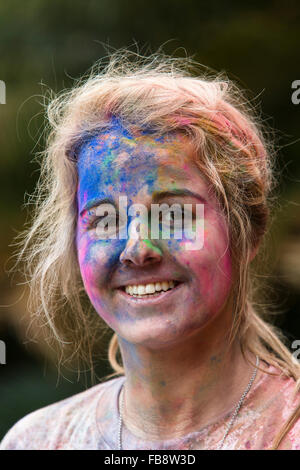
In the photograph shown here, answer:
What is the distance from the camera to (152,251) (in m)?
1.89

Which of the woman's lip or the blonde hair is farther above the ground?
the blonde hair

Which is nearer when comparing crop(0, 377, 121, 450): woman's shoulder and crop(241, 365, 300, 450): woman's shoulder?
crop(241, 365, 300, 450): woman's shoulder

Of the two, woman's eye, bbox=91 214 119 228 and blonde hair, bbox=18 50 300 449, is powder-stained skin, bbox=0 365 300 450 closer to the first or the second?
blonde hair, bbox=18 50 300 449

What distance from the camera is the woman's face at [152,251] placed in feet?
6.30

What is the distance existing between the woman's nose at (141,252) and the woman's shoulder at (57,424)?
2.25 feet

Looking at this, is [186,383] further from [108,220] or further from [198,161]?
[198,161]

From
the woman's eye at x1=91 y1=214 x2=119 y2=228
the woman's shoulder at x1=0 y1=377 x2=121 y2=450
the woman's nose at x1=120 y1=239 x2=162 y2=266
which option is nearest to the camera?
the woman's nose at x1=120 y1=239 x2=162 y2=266

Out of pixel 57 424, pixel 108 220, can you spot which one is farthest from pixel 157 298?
pixel 57 424

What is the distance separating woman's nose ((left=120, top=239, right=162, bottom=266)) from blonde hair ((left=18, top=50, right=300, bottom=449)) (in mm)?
273

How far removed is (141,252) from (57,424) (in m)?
0.86

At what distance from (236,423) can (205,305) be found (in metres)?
0.39

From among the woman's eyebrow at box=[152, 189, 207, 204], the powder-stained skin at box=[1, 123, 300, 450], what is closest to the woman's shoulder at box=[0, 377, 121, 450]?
the powder-stained skin at box=[1, 123, 300, 450]

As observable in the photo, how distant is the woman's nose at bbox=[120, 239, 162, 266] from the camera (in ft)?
6.18

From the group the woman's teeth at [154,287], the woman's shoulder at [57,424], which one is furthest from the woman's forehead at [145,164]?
the woman's shoulder at [57,424]
